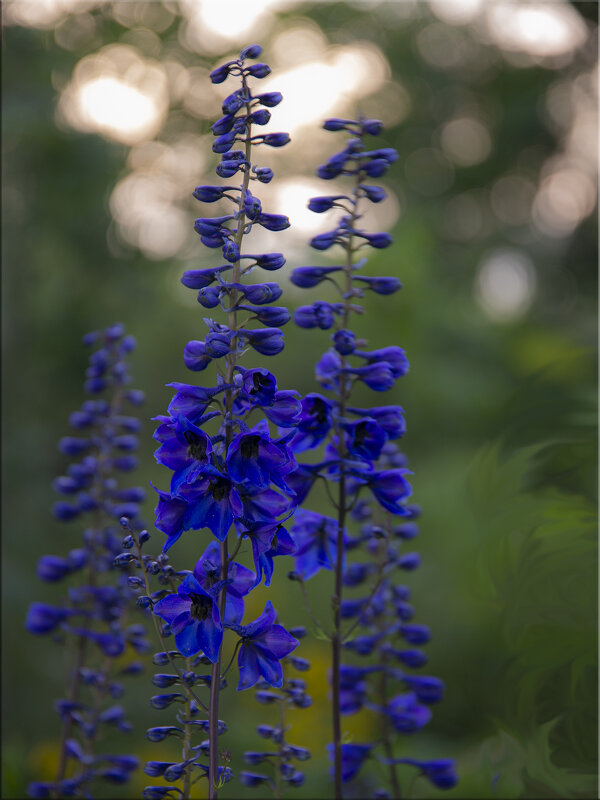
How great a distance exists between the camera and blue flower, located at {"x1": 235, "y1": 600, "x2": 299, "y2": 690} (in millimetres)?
1337

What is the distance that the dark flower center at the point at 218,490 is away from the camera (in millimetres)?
1264

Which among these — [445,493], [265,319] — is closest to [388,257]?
[445,493]

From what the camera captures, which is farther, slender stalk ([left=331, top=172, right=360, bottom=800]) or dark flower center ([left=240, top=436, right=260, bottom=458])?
slender stalk ([left=331, top=172, right=360, bottom=800])

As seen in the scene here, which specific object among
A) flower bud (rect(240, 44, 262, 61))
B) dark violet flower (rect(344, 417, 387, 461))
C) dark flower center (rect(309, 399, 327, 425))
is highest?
flower bud (rect(240, 44, 262, 61))

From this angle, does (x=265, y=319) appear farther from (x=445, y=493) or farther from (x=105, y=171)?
(x=105, y=171)

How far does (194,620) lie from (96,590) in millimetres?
881

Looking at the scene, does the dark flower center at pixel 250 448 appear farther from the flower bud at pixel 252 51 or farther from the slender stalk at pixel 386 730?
the slender stalk at pixel 386 730

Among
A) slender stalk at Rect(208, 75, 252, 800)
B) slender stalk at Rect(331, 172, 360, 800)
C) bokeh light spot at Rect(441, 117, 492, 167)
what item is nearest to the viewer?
slender stalk at Rect(208, 75, 252, 800)

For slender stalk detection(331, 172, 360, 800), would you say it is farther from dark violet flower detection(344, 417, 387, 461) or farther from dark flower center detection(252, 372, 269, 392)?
dark flower center detection(252, 372, 269, 392)

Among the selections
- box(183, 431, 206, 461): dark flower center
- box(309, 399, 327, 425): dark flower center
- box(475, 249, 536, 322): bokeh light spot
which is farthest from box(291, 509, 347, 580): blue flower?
box(475, 249, 536, 322): bokeh light spot

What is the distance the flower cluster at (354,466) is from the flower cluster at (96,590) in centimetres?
57

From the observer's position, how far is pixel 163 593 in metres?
1.38

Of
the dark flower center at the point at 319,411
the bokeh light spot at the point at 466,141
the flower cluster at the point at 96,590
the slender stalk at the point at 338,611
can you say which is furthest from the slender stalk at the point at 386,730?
the bokeh light spot at the point at 466,141

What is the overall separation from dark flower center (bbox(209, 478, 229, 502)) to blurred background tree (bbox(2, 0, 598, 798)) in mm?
1442
